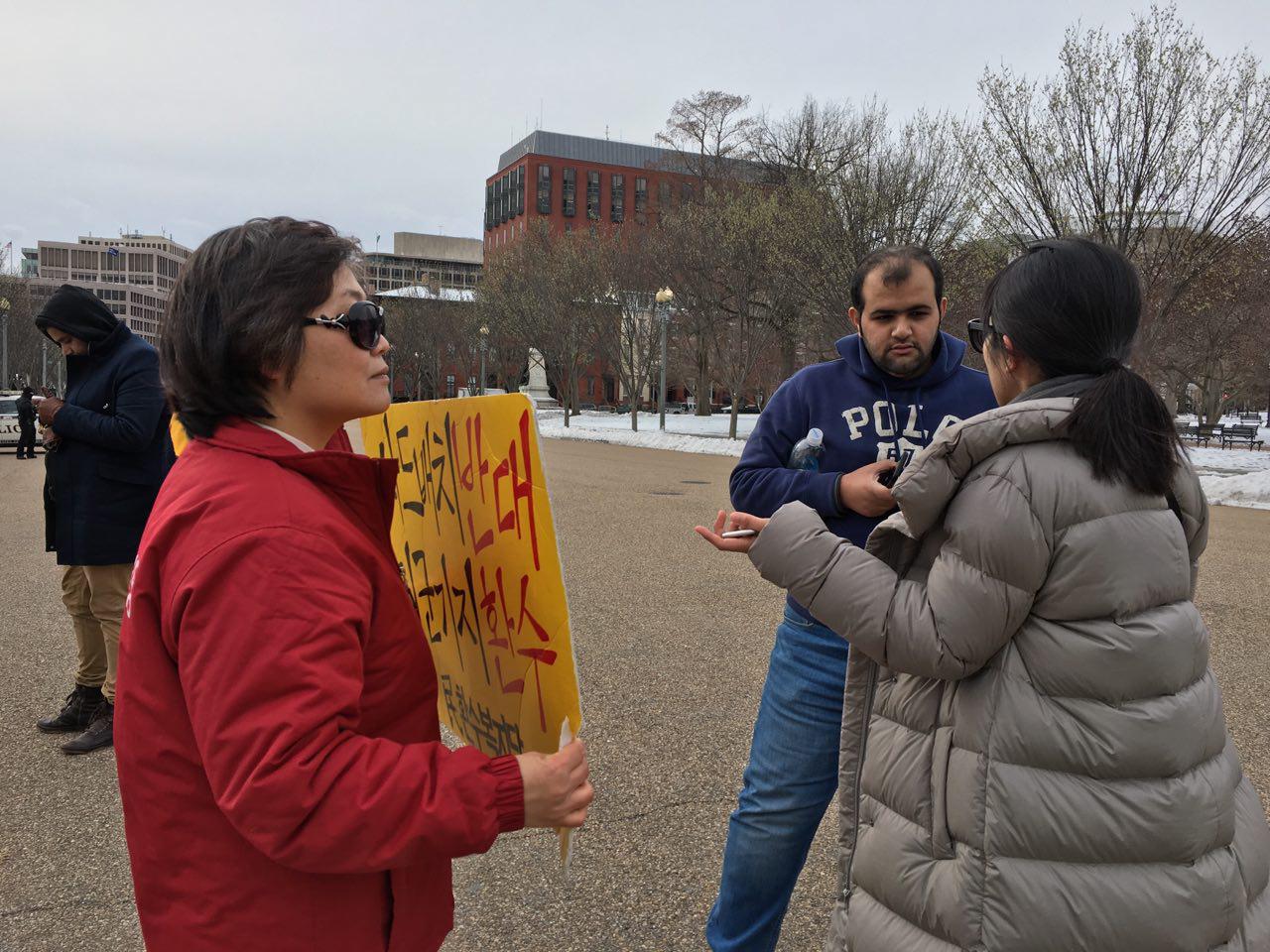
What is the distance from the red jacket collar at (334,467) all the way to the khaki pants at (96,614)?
3.19 m

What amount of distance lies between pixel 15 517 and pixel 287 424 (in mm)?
11798

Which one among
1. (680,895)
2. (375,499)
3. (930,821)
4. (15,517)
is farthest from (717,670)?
(15,517)

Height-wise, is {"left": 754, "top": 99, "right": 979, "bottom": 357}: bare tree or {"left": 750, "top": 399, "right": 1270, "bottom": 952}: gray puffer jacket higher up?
{"left": 754, "top": 99, "right": 979, "bottom": 357}: bare tree

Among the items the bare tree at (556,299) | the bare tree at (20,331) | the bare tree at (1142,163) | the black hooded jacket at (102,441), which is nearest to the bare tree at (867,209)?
the bare tree at (1142,163)

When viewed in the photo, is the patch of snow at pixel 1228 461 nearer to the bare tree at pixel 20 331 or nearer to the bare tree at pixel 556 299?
the bare tree at pixel 556 299

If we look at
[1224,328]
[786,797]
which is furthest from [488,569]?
[1224,328]

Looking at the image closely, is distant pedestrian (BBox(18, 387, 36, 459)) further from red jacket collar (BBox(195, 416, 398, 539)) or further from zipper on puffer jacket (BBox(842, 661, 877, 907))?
zipper on puffer jacket (BBox(842, 661, 877, 907))

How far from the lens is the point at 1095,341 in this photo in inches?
62.2

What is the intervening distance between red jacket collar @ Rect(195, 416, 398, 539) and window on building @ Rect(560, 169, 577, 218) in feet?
302

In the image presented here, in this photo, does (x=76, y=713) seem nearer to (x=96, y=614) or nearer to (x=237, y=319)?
(x=96, y=614)

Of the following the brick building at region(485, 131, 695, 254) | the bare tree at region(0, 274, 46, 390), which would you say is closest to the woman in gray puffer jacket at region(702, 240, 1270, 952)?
the bare tree at region(0, 274, 46, 390)

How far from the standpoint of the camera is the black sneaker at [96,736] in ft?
13.4

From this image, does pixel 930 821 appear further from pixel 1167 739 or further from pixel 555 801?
pixel 555 801

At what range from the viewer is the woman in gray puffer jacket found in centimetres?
142
